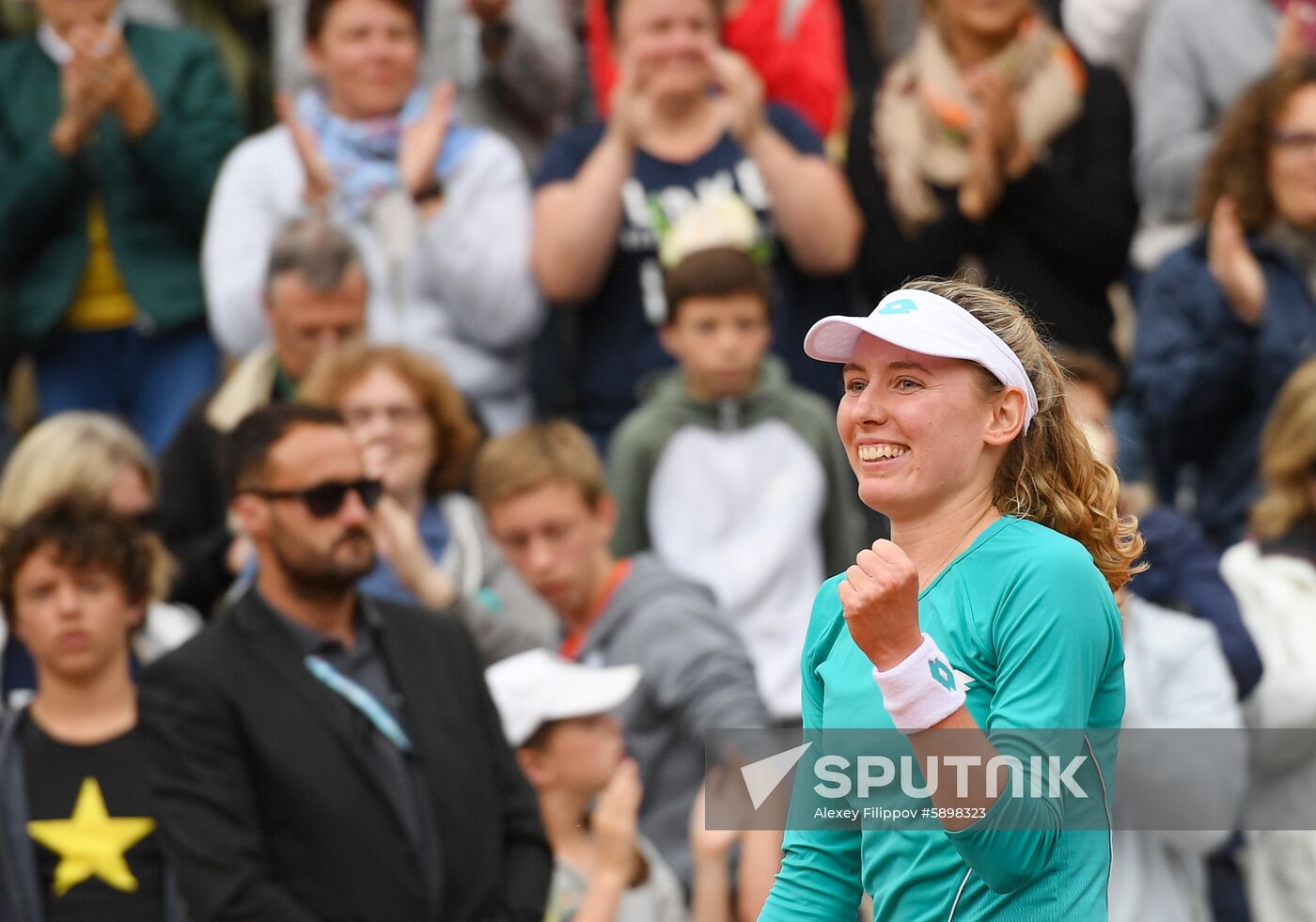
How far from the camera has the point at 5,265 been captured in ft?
26.3

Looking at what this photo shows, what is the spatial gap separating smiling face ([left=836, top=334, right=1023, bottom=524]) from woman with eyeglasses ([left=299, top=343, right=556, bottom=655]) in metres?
3.43

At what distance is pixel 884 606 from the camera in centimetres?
287

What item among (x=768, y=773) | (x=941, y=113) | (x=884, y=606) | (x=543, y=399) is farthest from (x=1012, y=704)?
(x=543, y=399)

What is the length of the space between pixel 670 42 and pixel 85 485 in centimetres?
252

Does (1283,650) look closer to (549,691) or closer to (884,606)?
(549,691)

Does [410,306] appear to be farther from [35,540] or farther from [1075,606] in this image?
[1075,606]

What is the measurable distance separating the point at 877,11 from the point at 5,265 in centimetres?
375

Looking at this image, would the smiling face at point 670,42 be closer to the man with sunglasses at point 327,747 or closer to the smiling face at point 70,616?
the man with sunglasses at point 327,747

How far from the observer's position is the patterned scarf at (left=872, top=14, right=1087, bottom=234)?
7.80 m

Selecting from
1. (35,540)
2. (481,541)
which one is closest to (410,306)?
(481,541)

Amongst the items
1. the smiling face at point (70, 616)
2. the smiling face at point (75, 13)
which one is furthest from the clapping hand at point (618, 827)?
the smiling face at point (75, 13)

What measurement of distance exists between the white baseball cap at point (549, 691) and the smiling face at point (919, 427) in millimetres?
2708

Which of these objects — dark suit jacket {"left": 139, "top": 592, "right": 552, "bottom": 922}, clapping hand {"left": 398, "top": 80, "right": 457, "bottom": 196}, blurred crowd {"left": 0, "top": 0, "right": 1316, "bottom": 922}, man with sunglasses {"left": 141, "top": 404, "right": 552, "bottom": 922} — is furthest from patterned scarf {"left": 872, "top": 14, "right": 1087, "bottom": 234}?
dark suit jacket {"left": 139, "top": 592, "right": 552, "bottom": 922}

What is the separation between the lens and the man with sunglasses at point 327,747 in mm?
5086
